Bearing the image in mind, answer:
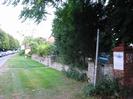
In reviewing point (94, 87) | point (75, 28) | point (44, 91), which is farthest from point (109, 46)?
point (44, 91)

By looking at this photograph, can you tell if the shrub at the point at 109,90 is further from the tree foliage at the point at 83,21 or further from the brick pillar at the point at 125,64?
the tree foliage at the point at 83,21

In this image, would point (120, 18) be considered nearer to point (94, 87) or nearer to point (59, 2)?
point (94, 87)

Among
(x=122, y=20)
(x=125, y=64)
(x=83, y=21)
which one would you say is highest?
(x=83, y=21)

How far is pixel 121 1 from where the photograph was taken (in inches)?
451

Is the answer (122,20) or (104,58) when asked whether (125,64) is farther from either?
(104,58)

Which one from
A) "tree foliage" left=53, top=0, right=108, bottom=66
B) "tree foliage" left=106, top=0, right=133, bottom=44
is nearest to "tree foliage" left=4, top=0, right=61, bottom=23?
"tree foliage" left=53, top=0, right=108, bottom=66

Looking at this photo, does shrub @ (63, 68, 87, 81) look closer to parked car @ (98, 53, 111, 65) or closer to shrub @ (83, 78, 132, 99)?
parked car @ (98, 53, 111, 65)

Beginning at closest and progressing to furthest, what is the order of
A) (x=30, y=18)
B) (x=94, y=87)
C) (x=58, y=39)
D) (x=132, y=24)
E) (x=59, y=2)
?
(x=132, y=24), (x=94, y=87), (x=59, y=2), (x=30, y=18), (x=58, y=39)

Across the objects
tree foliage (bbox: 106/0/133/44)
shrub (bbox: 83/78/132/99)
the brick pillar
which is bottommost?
shrub (bbox: 83/78/132/99)

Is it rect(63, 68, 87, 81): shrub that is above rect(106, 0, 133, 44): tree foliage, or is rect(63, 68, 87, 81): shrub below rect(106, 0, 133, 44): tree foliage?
below

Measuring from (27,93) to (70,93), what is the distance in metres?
1.83

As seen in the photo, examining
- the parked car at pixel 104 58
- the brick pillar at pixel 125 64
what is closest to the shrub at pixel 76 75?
the parked car at pixel 104 58

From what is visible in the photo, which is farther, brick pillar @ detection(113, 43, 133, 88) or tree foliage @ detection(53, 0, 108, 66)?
tree foliage @ detection(53, 0, 108, 66)

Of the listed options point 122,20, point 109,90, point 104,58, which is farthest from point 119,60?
point 104,58
